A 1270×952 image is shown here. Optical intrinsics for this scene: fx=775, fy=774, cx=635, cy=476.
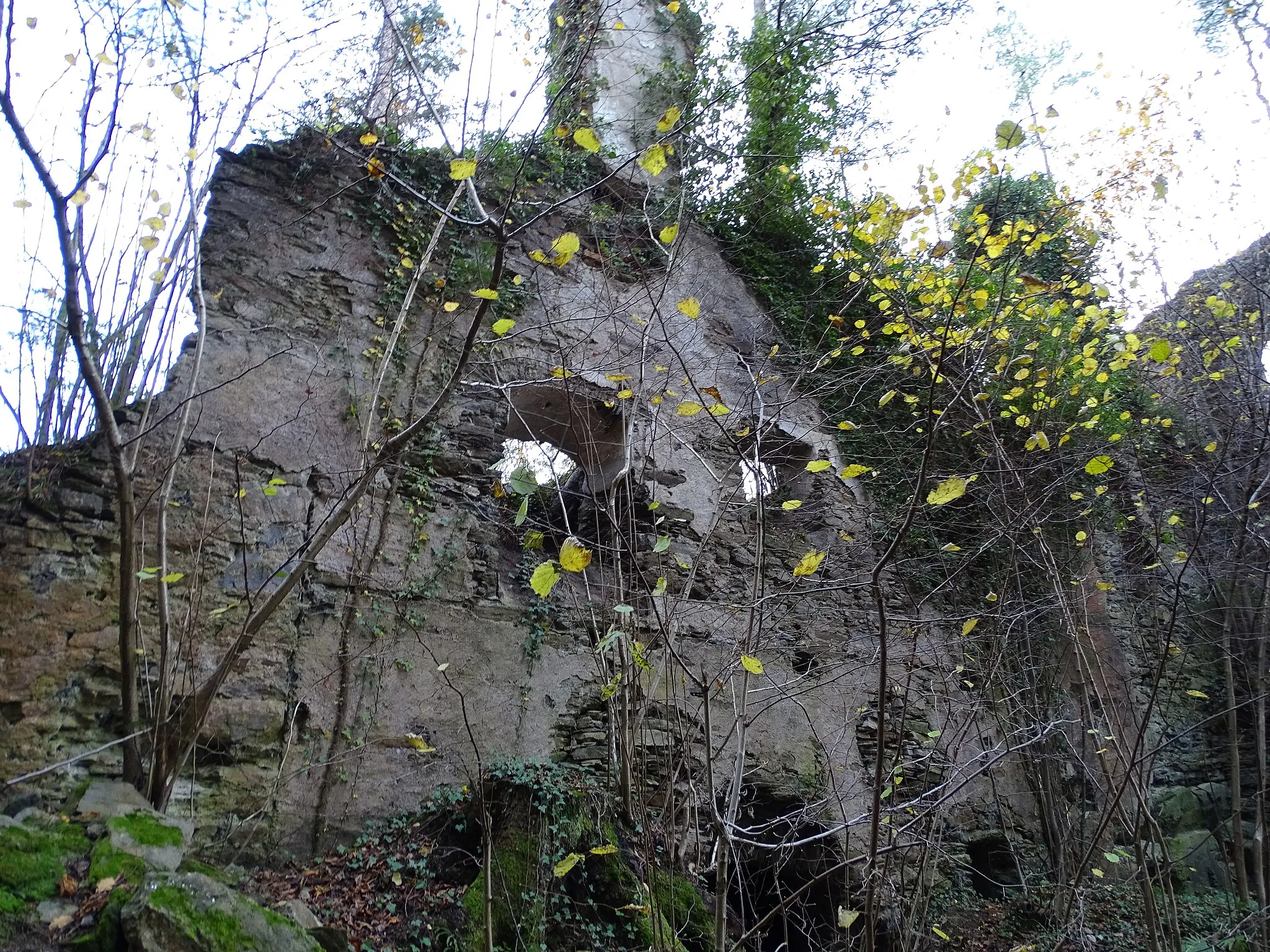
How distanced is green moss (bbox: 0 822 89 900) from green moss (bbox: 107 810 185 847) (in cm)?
13

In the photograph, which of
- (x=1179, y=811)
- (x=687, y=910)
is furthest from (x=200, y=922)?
(x=1179, y=811)

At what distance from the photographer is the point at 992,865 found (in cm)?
544

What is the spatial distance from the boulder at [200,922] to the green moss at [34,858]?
0.85ft

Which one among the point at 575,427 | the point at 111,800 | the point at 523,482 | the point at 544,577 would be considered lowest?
the point at 111,800

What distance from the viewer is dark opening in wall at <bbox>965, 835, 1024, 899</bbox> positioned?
5.32 metres

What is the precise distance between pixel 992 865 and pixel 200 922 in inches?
204

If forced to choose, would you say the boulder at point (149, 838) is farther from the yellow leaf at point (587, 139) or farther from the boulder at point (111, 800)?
the yellow leaf at point (587, 139)

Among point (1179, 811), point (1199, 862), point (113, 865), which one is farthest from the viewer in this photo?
point (1179, 811)

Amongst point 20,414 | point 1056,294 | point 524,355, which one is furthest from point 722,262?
point 20,414

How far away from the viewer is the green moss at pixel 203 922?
2119mm

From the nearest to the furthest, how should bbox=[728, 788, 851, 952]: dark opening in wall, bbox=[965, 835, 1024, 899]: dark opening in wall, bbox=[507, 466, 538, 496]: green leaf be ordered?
bbox=[507, 466, 538, 496]: green leaf → bbox=[728, 788, 851, 952]: dark opening in wall → bbox=[965, 835, 1024, 899]: dark opening in wall

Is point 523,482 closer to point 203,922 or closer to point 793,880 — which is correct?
point 203,922

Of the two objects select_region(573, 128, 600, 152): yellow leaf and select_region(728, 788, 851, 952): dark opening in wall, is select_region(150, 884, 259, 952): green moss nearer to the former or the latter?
select_region(573, 128, 600, 152): yellow leaf

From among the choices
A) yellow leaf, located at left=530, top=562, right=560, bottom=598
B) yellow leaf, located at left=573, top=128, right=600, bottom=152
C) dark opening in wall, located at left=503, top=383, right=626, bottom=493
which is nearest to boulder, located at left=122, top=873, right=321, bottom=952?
yellow leaf, located at left=530, top=562, right=560, bottom=598
